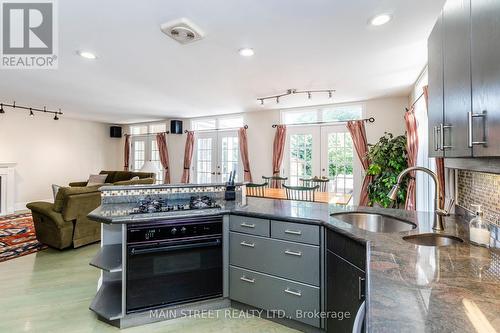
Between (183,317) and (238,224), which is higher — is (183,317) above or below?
below

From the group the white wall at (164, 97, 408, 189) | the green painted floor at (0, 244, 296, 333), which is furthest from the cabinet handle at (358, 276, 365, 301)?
the white wall at (164, 97, 408, 189)

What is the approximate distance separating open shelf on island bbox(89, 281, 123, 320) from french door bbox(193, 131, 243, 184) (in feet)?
13.5

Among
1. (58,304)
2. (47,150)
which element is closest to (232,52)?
(58,304)

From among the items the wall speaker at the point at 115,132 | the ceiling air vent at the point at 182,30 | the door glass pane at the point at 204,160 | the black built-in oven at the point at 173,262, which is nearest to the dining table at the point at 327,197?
the black built-in oven at the point at 173,262

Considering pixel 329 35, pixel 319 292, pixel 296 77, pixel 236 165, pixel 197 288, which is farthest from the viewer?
pixel 236 165

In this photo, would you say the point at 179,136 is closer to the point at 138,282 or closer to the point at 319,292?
the point at 138,282

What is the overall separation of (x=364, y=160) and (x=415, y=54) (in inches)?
94.6

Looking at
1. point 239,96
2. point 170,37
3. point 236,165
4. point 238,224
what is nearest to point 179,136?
point 236,165

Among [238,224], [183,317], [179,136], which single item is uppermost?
[179,136]

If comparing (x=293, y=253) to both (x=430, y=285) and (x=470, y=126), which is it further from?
(x=470, y=126)

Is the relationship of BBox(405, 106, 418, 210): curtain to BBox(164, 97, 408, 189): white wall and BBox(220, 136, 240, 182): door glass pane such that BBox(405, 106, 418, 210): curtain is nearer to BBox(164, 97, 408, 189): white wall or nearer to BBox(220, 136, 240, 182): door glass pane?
BBox(164, 97, 408, 189): white wall

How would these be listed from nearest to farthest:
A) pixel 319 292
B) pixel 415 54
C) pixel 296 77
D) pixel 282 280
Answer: pixel 319 292 → pixel 282 280 → pixel 415 54 → pixel 296 77

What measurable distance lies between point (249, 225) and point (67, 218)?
3024 millimetres

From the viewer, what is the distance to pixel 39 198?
6.74 m
